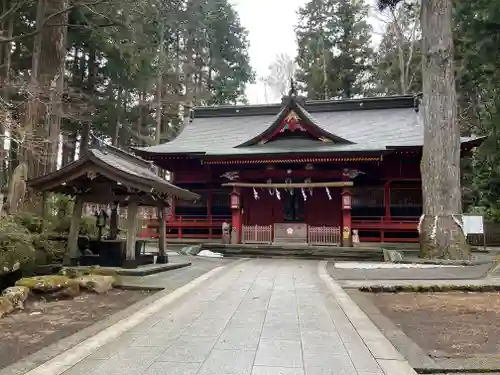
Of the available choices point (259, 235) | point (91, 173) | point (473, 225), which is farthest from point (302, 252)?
point (91, 173)

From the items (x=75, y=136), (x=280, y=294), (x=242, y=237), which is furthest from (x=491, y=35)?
(x=75, y=136)

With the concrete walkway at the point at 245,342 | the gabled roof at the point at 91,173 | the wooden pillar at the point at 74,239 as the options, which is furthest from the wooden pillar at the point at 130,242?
the concrete walkway at the point at 245,342

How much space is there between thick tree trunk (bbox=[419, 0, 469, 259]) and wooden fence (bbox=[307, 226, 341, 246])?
3589mm

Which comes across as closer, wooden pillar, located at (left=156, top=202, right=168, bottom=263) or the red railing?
wooden pillar, located at (left=156, top=202, right=168, bottom=263)

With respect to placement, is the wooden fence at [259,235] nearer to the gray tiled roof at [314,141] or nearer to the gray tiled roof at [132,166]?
the gray tiled roof at [314,141]

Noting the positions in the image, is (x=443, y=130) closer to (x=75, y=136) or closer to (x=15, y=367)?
(x=15, y=367)

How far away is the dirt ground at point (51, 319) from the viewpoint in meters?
4.12

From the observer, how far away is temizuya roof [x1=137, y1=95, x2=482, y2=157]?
16.2 m

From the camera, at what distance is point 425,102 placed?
12812 mm

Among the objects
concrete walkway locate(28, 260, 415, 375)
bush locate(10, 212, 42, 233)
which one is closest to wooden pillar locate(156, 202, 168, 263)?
bush locate(10, 212, 42, 233)

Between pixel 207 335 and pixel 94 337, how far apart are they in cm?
121

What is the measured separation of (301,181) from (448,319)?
11331 mm

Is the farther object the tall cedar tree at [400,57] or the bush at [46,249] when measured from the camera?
the tall cedar tree at [400,57]

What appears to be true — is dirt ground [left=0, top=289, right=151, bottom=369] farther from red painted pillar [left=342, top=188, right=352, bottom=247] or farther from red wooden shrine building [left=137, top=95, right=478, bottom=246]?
red painted pillar [left=342, top=188, right=352, bottom=247]
